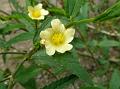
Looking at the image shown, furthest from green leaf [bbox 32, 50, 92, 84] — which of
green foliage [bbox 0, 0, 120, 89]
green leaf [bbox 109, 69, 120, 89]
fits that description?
green leaf [bbox 109, 69, 120, 89]

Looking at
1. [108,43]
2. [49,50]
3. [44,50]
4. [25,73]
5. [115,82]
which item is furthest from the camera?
[108,43]

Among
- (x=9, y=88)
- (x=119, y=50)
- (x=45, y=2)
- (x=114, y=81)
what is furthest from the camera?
(x=119, y=50)

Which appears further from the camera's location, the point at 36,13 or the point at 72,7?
the point at 36,13

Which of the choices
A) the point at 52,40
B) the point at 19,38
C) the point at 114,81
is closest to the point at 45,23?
the point at 52,40

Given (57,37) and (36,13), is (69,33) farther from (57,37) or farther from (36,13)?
(36,13)

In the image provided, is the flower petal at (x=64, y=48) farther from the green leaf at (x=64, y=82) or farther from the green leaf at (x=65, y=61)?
the green leaf at (x=64, y=82)

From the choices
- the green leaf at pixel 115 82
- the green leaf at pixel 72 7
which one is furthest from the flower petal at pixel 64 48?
the green leaf at pixel 115 82

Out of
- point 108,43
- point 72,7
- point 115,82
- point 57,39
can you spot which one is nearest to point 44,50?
point 57,39

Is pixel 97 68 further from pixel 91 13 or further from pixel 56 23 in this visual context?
pixel 56 23
